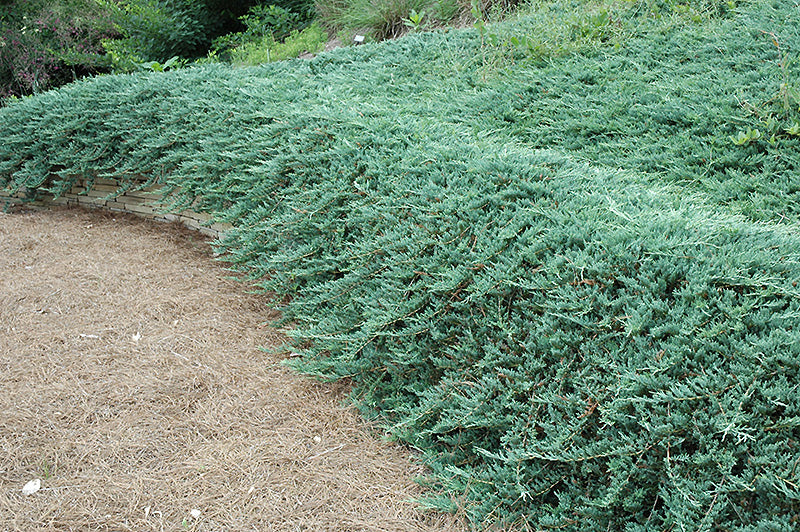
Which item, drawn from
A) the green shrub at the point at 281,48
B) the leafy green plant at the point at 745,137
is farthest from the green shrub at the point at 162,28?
Result: the leafy green plant at the point at 745,137

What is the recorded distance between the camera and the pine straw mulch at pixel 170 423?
90.7 inches

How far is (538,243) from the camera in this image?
256 cm

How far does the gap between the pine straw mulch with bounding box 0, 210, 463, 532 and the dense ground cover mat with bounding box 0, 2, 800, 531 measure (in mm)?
199

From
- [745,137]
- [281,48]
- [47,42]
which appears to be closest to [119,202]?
[281,48]

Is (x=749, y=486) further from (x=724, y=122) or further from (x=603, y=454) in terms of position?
(x=724, y=122)

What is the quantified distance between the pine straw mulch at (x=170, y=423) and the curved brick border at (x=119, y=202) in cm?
91

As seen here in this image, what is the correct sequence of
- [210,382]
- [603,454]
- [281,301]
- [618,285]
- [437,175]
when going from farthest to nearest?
[281,301]
[437,175]
[210,382]
[618,285]
[603,454]

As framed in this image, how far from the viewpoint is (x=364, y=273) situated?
3078mm

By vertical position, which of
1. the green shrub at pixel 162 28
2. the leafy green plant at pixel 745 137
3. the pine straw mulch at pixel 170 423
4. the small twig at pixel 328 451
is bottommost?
the small twig at pixel 328 451

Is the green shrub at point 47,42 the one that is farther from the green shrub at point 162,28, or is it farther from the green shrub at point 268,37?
the green shrub at point 268,37

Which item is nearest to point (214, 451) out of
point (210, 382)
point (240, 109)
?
point (210, 382)

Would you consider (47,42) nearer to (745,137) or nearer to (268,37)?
(268,37)

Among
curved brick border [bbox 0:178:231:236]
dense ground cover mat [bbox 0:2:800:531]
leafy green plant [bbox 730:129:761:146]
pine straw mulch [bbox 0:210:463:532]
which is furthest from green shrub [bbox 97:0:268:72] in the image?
leafy green plant [bbox 730:129:761:146]

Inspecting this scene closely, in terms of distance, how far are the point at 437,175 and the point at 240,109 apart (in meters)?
1.96
